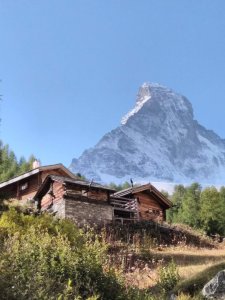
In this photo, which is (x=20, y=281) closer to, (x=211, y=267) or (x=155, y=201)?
(x=211, y=267)

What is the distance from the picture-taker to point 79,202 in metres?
33.9

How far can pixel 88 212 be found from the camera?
33750 mm

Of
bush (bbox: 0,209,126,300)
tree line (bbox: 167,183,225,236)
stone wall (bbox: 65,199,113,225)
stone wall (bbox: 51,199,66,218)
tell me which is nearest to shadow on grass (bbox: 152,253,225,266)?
bush (bbox: 0,209,126,300)

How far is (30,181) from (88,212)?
51.8 ft

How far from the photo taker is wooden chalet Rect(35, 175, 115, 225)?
33.2 metres

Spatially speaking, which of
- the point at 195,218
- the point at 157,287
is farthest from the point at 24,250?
the point at 195,218

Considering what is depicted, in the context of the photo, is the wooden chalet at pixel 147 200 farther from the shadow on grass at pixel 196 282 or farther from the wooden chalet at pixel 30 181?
the shadow on grass at pixel 196 282

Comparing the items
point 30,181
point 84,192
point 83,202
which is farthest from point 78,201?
point 30,181

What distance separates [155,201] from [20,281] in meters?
40.0

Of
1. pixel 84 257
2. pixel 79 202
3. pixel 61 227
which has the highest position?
pixel 79 202

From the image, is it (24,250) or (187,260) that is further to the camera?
(187,260)

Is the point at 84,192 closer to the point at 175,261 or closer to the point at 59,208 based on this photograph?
the point at 59,208

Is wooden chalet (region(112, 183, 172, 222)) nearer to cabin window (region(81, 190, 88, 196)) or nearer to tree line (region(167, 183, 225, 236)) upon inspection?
cabin window (region(81, 190, 88, 196))

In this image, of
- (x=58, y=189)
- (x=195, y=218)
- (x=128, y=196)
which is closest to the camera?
(x=58, y=189)
